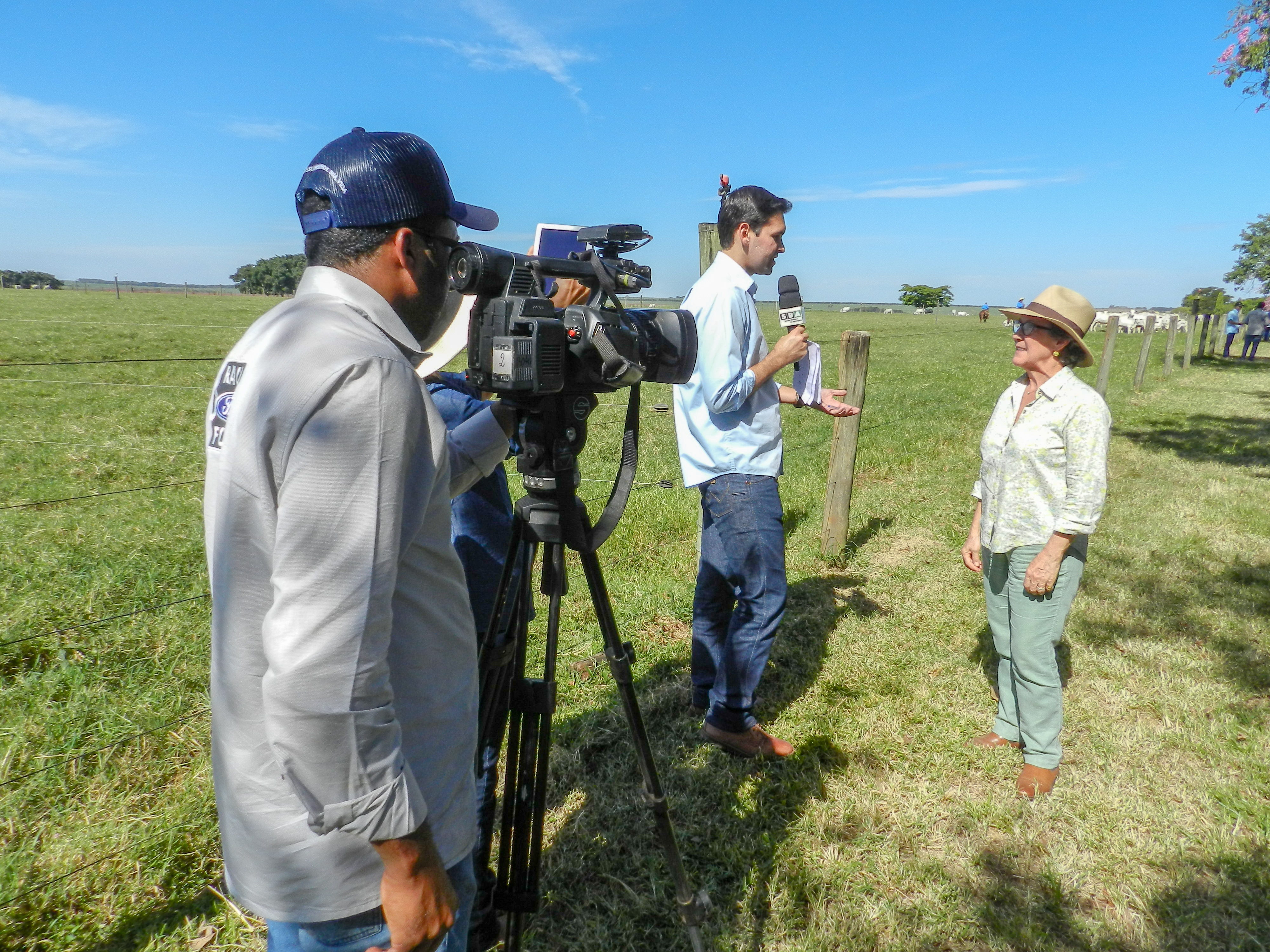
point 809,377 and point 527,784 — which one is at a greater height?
point 809,377

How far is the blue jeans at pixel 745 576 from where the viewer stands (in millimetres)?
3217

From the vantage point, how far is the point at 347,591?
1055 millimetres

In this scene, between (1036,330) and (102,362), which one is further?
(1036,330)

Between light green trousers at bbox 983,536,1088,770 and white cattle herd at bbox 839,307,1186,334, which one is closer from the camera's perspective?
light green trousers at bbox 983,536,1088,770

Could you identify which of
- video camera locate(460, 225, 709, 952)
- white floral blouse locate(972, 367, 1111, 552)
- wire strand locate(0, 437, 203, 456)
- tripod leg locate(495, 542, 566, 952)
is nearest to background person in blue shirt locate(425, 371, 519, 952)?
video camera locate(460, 225, 709, 952)

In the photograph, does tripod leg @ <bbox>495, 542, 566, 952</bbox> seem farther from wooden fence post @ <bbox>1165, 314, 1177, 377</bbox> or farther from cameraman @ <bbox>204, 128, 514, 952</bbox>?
wooden fence post @ <bbox>1165, 314, 1177, 377</bbox>

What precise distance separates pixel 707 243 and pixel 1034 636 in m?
2.63

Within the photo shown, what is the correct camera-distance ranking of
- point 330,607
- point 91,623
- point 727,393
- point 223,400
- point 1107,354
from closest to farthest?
1. point 330,607
2. point 223,400
3. point 91,623
4. point 727,393
5. point 1107,354

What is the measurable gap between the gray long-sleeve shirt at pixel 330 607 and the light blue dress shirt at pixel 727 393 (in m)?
1.90

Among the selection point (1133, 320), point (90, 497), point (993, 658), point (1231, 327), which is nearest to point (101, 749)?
point (90, 497)

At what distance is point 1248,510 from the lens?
23.8 ft

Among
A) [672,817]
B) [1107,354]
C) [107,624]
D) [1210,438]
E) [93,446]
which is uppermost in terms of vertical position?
[1107,354]

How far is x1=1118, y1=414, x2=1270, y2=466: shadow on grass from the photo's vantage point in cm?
964

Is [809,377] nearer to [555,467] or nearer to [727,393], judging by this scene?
[727,393]
